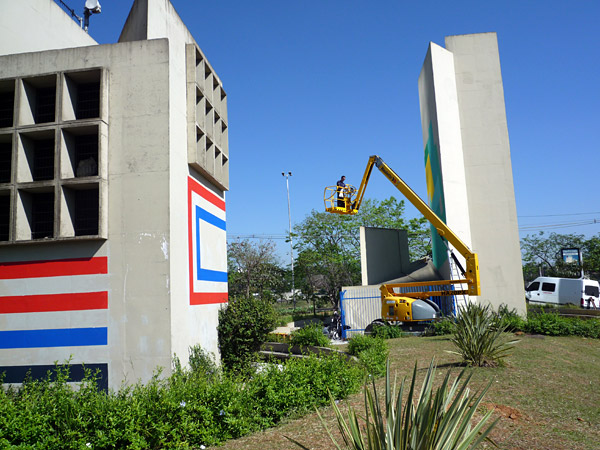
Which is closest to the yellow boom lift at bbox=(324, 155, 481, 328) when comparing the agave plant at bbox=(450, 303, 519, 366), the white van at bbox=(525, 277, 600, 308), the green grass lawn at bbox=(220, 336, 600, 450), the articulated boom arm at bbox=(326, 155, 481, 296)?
the articulated boom arm at bbox=(326, 155, 481, 296)

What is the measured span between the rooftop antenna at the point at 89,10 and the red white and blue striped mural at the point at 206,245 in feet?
27.9

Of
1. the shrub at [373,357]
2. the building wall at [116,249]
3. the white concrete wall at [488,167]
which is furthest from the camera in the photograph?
the white concrete wall at [488,167]

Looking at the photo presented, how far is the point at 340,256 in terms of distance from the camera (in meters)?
41.0

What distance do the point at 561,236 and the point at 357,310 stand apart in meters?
46.3

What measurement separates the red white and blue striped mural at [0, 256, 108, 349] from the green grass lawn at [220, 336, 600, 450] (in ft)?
17.5

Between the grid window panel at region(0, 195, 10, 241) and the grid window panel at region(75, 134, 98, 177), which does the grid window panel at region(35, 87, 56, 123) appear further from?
the grid window panel at region(0, 195, 10, 241)

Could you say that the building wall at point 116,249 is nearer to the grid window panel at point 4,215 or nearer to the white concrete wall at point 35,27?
the grid window panel at point 4,215

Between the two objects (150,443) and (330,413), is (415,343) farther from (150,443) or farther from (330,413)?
(150,443)

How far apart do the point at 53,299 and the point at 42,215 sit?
231 centimetres

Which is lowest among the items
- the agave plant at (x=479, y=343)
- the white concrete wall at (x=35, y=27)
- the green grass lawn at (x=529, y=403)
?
the green grass lawn at (x=529, y=403)

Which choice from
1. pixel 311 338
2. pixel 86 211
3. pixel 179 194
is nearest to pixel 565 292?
pixel 311 338

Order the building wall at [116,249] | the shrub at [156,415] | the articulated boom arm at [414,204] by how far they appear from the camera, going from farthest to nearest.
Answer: the articulated boom arm at [414,204], the building wall at [116,249], the shrub at [156,415]

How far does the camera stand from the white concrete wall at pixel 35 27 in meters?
12.6

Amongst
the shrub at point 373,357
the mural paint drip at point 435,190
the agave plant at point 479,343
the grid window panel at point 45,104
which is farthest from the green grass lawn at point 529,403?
the grid window panel at point 45,104
